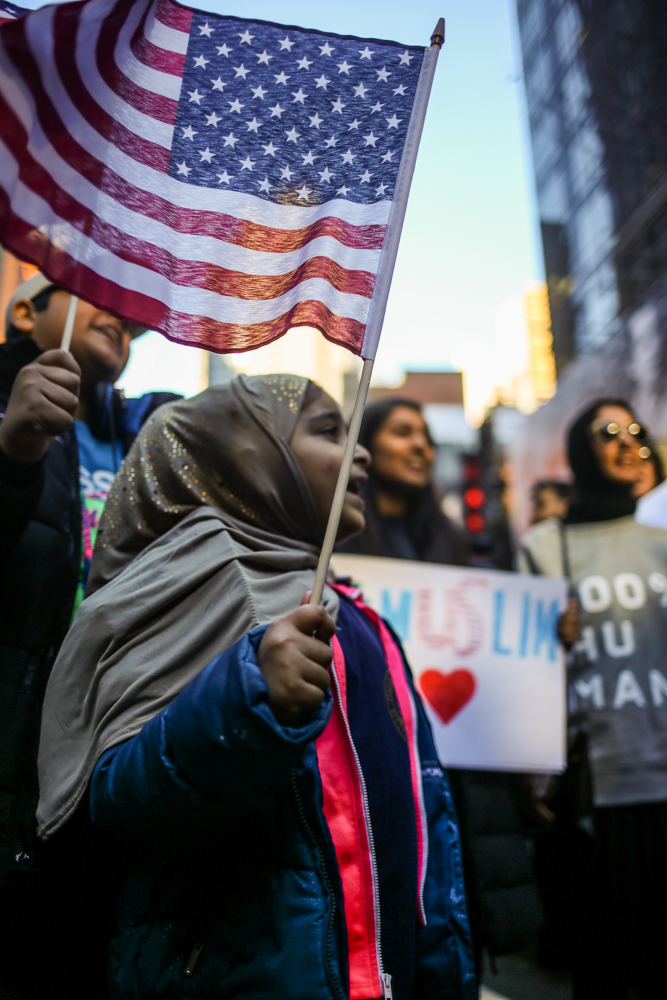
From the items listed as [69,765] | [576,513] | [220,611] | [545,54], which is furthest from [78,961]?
[545,54]

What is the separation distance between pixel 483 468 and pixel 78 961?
571 inches

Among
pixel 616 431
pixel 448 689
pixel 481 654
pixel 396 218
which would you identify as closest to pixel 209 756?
pixel 396 218

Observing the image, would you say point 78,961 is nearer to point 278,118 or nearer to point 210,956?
point 210,956

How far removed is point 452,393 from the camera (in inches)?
1398

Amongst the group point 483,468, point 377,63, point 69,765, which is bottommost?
point 69,765

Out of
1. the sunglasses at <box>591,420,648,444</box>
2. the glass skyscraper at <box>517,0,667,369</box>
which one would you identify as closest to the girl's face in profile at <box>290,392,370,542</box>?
the sunglasses at <box>591,420,648,444</box>

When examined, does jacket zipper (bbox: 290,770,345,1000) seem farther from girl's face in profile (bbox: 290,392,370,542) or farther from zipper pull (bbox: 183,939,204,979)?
girl's face in profile (bbox: 290,392,370,542)

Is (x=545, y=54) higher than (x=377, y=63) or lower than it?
higher

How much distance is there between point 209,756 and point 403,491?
3.18 metres

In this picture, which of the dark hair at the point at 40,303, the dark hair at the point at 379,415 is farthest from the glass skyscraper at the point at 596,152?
the dark hair at the point at 40,303

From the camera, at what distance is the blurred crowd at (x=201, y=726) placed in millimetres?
1150

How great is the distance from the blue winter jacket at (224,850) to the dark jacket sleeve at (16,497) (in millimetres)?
590

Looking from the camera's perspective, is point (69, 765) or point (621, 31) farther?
point (621, 31)

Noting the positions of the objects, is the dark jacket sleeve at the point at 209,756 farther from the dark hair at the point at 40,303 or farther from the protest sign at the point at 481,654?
the protest sign at the point at 481,654
